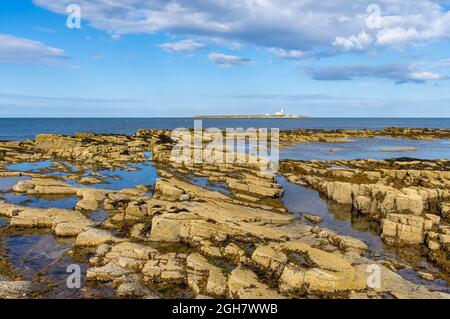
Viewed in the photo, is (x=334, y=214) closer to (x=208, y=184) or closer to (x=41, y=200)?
(x=208, y=184)

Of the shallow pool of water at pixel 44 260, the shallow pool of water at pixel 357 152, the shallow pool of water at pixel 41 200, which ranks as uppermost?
the shallow pool of water at pixel 357 152

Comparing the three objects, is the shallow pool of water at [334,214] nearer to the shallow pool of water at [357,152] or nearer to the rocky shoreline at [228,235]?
the rocky shoreline at [228,235]

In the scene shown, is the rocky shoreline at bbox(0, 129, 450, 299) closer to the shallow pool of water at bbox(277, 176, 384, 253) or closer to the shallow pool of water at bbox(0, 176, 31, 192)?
the shallow pool of water at bbox(0, 176, 31, 192)

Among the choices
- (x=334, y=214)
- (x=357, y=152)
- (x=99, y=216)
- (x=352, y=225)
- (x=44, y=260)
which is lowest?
(x=44, y=260)

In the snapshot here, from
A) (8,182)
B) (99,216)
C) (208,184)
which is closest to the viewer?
(99,216)

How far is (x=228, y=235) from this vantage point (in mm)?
27344

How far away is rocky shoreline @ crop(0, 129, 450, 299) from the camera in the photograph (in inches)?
790

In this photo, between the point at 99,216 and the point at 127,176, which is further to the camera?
the point at 127,176

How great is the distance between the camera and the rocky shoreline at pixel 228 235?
20078mm

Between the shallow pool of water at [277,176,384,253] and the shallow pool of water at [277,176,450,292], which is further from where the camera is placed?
the shallow pool of water at [277,176,384,253]

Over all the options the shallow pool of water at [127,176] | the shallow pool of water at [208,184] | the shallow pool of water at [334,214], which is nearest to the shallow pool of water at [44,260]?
the shallow pool of water at [127,176]

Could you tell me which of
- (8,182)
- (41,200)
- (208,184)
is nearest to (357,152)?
(208,184)

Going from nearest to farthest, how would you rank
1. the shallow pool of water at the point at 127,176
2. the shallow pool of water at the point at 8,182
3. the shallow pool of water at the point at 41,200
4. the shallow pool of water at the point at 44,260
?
the shallow pool of water at the point at 44,260, the shallow pool of water at the point at 41,200, the shallow pool of water at the point at 8,182, the shallow pool of water at the point at 127,176

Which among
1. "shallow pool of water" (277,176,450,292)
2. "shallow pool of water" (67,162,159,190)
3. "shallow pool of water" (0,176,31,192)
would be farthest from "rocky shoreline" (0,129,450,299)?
"shallow pool of water" (67,162,159,190)
